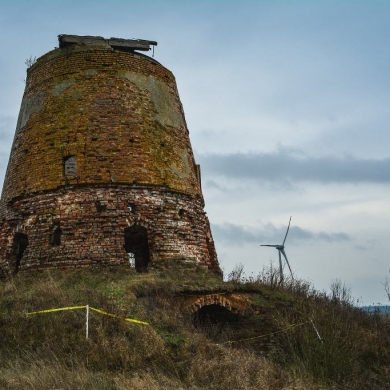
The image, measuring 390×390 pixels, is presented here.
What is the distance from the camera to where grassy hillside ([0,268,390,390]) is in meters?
6.34

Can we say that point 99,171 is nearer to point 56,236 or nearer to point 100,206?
point 100,206

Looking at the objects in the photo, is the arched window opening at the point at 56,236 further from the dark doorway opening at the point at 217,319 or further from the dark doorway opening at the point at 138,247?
the dark doorway opening at the point at 217,319

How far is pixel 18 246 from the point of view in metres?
11.3

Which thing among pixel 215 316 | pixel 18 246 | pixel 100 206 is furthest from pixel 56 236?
pixel 215 316

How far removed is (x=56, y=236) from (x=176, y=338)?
4.34 m

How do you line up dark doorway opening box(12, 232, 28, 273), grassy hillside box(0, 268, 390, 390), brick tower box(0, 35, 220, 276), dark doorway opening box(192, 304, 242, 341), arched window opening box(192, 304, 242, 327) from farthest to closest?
dark doorway opening box(12, 232, 28, 273)
brick tower box(0, 35, 220, 276)
arched window opening box(192, 304, 242, 327)
dark doorway opening box(192, 304, 242, 341)
grassy hillside box(0, 268, 390, 390)

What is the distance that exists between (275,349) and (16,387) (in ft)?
16.5

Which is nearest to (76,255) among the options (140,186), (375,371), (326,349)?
(140,186)

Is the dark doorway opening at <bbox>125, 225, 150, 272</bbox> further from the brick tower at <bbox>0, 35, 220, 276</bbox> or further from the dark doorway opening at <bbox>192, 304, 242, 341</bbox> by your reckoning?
the dark doorway opening at <bbox>192, 304, 242, 341</bbox>

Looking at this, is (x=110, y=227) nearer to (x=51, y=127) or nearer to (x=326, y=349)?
(x=51, y=127)

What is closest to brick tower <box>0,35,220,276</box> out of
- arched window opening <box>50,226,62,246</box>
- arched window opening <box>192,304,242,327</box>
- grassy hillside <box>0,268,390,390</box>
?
arched window opening <box>50,226,62,246</box>

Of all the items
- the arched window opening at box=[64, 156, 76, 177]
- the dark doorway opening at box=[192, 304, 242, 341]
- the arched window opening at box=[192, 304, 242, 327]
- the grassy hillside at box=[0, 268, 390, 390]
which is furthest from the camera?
the arched window opening at box=[64, 156, 76, 177]

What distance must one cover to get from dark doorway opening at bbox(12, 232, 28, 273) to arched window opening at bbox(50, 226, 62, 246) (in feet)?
3.75

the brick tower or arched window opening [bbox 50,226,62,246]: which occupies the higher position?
the brick tower
